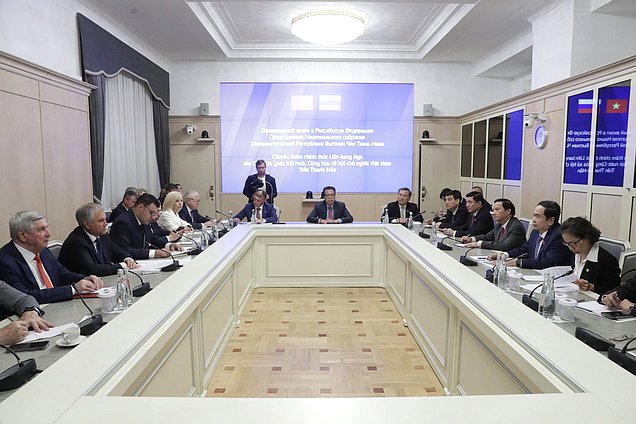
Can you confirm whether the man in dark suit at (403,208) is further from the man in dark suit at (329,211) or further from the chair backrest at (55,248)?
the chair backrest at (55,248)

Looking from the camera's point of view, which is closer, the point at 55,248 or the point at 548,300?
the point at 548,300

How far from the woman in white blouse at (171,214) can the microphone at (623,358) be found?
411 centimetres

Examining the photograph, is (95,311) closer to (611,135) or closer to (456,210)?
(611,135)

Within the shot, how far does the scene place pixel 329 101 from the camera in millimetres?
8062

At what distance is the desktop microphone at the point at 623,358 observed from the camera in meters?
1.41

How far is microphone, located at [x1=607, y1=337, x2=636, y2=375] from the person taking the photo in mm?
1414

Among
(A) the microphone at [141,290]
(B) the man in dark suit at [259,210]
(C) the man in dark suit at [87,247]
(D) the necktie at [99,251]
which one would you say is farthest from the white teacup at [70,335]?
(B) the man in dark suit at [259,210]

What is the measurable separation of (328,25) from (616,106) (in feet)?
10.9

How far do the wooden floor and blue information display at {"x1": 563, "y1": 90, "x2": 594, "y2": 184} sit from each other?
2.39 m

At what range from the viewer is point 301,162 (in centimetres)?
816

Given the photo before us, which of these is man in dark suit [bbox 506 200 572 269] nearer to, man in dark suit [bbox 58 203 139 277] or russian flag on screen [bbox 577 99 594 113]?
russian flag on screen [bbox 577 99 594 113]

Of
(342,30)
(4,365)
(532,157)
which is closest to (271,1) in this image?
(342,30)

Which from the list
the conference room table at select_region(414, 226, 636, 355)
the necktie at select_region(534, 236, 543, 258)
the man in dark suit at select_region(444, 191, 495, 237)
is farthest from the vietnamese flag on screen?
the conference room table at select_region(414, 226, 636, 355)

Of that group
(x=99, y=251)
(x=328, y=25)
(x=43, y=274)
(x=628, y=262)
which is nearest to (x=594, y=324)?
(x=628, y=262)
